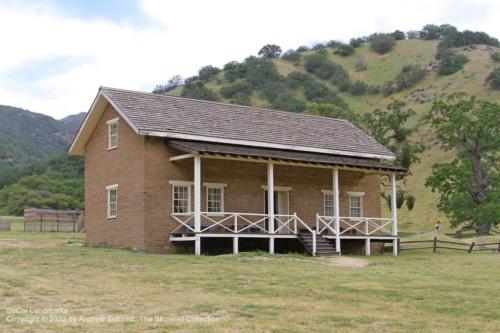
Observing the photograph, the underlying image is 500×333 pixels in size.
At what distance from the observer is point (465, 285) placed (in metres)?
17.9

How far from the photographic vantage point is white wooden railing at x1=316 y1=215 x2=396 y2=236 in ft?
98.2

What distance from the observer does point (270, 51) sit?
119m

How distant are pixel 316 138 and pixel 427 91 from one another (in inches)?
2384

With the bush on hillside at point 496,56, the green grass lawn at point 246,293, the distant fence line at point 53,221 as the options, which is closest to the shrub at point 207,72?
the bush on hillside at point 496,56

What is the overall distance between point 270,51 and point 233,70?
1757 centimetres

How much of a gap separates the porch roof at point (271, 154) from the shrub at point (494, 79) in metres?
52.9

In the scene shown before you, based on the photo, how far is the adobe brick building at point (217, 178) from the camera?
2738 centimetres

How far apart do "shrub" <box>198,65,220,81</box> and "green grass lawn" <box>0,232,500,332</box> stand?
8235cm

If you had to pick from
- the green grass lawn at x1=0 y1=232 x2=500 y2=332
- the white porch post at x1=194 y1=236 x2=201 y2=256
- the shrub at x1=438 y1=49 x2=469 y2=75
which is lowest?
the green grass lawn at x1=0 y1=232 x2=500 y2=332

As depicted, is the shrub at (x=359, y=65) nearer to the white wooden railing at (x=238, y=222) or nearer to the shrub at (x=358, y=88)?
the shrub at (x=358, y=88)

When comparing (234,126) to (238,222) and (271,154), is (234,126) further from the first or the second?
(238,222)

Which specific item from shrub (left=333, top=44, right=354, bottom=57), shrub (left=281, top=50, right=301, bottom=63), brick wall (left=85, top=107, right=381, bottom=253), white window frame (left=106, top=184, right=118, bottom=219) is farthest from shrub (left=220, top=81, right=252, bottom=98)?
white window frame (left=106, top=184, right=118, bottom=219)

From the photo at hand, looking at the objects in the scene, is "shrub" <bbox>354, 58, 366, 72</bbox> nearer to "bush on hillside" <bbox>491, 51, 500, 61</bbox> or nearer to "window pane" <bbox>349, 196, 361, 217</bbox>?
"bush on hillside" <bbox>491, 51, 500, 61</bbox>

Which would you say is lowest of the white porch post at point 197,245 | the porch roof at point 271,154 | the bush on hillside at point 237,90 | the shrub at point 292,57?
the white porch post at point 197,245
